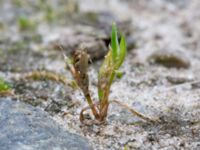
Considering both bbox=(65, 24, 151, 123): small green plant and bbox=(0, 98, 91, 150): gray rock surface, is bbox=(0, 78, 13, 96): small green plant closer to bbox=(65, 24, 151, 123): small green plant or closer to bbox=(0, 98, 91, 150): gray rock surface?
bbox=(0, 98, 91, 150): gray rock surface

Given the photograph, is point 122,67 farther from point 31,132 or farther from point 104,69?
point 31,132

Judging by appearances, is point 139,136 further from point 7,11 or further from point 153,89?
point 7,11

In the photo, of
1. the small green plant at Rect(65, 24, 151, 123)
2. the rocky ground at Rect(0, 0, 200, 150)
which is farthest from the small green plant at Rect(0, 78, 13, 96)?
the small green plant at Rect(65, 24, 151, 123)

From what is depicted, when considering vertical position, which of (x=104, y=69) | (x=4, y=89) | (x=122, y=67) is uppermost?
(x=104, y=69)

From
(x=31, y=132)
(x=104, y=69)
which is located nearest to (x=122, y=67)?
(x=104, y=69)

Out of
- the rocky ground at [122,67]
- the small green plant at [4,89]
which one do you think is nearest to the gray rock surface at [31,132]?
the rocky ground at [122,67]

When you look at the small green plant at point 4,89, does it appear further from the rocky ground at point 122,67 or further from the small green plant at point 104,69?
the small green plant at point 104,69

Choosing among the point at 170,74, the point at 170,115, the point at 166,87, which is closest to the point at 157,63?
the point at 170,74
